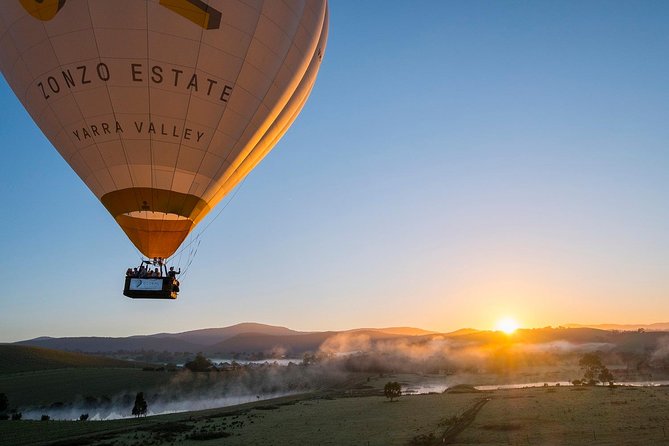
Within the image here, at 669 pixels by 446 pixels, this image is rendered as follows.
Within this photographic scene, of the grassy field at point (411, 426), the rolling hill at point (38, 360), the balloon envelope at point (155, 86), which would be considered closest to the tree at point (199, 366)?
the rolling hill at point (38, 360)

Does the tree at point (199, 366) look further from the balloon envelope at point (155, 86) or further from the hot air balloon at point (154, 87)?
the hot air balloon at point (154, 87)

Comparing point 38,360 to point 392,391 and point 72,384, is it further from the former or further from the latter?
point 392,391

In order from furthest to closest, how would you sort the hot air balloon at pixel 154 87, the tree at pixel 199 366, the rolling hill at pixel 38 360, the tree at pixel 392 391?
the rolling hill at pixel 38 360
the tree at pixel 199 366
the tree at pixel 392 391
the hot air balloon at pixel 154 87

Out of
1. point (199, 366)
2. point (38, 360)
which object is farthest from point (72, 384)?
point (38, 360)

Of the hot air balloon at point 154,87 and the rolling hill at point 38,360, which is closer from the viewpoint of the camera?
the hot air balloon at point 154,87

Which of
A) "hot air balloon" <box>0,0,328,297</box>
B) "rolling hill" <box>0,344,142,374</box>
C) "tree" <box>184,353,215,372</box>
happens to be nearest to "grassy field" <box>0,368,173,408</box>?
"tree" <box>184,353,215,372</box>
